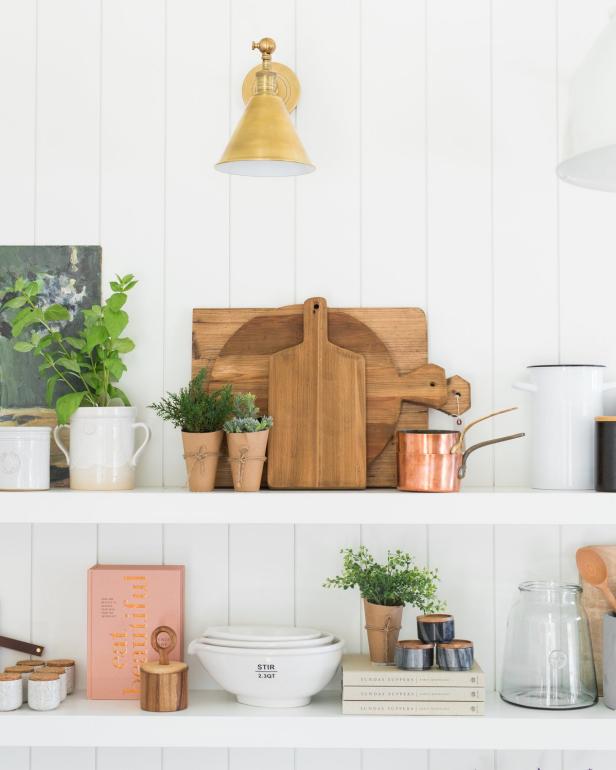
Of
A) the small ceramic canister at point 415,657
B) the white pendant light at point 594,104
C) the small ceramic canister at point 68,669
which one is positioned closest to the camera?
the white pendant light at point 594,104

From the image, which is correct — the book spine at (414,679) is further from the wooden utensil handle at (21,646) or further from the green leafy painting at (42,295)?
the green leafy painting at (42,295)

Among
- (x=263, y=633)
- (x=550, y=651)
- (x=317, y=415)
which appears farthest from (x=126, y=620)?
(x=550, y=651)

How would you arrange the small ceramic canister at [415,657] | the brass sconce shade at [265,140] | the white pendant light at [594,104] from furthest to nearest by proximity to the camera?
the small ceramic canister at [415,657], the brass sconce shade at [265,140], the white pendant light at [594,104]

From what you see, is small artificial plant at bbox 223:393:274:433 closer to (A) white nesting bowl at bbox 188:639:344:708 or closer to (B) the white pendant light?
(A) white nesting bowl at bbox 188:639:344:708

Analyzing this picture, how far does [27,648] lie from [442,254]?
1028 mm

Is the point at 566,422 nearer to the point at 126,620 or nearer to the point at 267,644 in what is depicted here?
the point at 267,644

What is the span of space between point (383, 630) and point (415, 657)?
75 millimetres

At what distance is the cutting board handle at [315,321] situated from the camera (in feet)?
5.25

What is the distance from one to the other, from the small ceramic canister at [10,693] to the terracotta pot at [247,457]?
490 millimetres

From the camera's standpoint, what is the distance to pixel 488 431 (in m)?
1.64

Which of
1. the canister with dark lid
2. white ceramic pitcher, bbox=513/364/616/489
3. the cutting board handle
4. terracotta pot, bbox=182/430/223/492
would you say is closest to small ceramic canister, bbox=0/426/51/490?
terracotta pot, bbox=182/430/223/492

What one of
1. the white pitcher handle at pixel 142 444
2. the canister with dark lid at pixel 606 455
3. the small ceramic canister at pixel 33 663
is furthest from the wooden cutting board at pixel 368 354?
the small ceramic canister at pixel 33 663

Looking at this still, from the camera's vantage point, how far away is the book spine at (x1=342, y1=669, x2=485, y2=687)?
1450 mm

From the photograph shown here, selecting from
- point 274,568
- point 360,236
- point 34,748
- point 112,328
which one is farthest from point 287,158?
point 34,748
